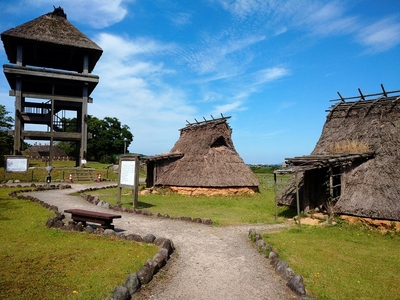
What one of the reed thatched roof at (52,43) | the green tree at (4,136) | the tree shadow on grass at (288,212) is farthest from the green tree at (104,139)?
the tree shadow on grass at (288,212)

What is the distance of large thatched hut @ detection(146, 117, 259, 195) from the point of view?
894 inches

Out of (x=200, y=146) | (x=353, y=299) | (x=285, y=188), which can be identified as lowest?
(x=353, y=299)

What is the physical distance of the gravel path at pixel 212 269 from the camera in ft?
19.7

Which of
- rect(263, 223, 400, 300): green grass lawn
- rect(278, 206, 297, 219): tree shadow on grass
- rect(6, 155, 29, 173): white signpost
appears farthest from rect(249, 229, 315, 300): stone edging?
rect(6, 155, 29, 173): white signpost

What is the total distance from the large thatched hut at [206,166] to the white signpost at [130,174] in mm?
6558

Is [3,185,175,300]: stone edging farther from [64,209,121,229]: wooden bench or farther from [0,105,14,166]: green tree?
[0,105,14,166]: green tree

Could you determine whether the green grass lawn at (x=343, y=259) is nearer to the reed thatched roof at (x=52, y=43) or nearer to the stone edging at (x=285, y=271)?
the stone edging at (x=285, y=271)

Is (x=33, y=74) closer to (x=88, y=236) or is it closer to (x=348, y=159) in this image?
(x=88, y=236)

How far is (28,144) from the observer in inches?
3290

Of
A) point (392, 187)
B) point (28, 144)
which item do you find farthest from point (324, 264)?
point (28, 144)

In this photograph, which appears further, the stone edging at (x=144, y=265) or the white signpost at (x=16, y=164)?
the white signpost at (x=16, y=164)

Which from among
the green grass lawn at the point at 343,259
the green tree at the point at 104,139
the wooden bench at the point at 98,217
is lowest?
the green grass lawn at the point at 343,259

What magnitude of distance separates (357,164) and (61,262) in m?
12.7

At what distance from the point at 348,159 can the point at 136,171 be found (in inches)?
427
